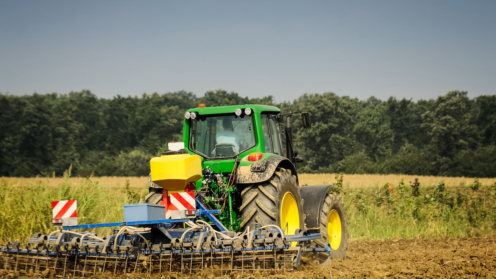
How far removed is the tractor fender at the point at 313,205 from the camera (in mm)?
6910

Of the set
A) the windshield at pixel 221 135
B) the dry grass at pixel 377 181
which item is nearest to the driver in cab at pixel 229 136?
the windshield at pixel 221 135

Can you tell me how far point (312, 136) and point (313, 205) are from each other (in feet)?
177

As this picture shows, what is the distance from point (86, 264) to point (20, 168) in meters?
52.7

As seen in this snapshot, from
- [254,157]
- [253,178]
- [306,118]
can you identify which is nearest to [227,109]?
[254,157]

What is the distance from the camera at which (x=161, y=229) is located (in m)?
5.16

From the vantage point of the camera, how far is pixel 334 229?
7.77 m

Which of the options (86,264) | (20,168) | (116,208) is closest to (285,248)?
(86,264)

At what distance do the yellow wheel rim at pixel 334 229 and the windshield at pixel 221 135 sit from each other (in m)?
2.08

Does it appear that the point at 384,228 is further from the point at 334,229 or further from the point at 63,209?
the point at 63,209

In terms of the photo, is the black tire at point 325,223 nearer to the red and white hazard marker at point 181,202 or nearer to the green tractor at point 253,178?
the green tractor at point 253,178

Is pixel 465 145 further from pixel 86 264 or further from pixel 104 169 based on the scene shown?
pixel 86 264

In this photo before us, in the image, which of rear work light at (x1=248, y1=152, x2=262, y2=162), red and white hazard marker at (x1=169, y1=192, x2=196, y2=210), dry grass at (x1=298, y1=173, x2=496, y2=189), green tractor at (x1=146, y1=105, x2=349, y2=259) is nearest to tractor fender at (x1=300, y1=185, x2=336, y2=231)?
green tractor at (x1=146, y1=105, x2=349, y2=259)

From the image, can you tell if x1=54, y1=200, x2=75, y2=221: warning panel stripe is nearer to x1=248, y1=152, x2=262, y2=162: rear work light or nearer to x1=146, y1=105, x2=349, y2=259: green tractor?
x1=146, y1=105, x2=349, y2=259: green tractor

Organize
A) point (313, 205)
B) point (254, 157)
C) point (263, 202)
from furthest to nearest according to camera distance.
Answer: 1. point (313, 205)
2. point (254, 157)
3. point (263, 202)
